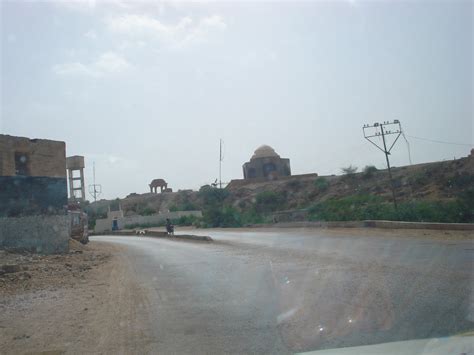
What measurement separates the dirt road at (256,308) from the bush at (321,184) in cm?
6182

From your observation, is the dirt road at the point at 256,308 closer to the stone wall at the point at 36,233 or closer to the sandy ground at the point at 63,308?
the sandy ground at the point at 63,308

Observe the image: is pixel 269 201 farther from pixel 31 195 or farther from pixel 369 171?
pixel 31 195

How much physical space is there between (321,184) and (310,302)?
70.3m

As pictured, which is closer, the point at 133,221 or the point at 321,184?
the point at 321,184

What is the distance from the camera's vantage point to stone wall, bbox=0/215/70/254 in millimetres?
23516

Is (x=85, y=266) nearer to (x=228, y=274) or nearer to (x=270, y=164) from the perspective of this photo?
(x=228, y=274)

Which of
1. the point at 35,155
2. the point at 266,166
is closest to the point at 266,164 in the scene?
the point at 266,166

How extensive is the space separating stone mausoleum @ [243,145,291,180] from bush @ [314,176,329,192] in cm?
1557

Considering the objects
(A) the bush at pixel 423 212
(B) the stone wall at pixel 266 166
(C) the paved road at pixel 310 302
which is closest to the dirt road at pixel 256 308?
(C) the paved road at pixel 310 302

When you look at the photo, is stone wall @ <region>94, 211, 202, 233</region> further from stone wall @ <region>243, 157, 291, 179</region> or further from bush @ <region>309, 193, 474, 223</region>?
bush @ <region>309, 193, 474, 223</region>

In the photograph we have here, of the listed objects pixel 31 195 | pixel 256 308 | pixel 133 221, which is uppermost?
pixel 31 195

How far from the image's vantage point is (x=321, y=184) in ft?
259

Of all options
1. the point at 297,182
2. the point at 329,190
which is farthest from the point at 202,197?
the point at 329,190

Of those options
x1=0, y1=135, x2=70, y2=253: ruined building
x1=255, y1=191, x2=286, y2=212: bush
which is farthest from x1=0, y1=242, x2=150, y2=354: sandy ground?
x1=255, y1=191, x2=286, y2=212: bush
